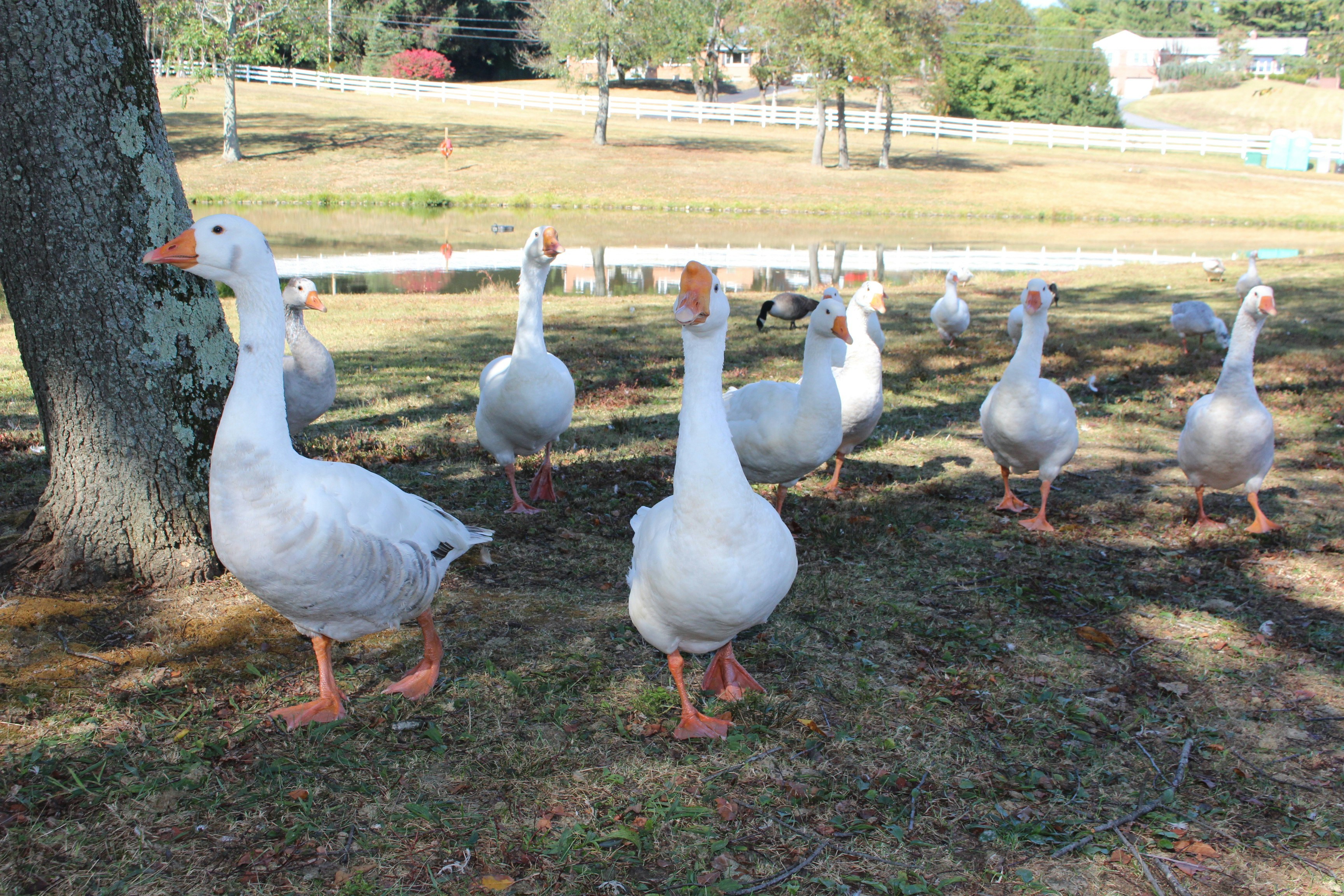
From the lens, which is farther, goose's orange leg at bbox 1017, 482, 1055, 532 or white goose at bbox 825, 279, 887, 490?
white goose at bbox 825, 279, 887, 490

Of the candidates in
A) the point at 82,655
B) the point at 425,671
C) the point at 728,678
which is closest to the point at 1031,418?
the point at 728,678

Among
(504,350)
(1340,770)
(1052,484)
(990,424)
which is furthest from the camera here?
(504,350)

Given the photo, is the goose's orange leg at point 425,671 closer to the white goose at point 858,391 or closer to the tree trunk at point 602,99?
the white goose at point 858,391

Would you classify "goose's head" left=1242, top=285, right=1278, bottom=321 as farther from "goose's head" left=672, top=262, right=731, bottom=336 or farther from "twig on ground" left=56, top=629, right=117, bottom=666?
"twig on ground" left=56, top=629, right=117, bottom=666

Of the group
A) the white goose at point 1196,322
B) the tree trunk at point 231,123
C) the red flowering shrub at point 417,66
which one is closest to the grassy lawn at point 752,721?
the white goose at point 1196,322

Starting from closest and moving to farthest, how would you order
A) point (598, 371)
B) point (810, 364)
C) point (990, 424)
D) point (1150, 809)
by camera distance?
point (1150, 809) < point (810, 364) < point (990, 424) < point (598, 371)

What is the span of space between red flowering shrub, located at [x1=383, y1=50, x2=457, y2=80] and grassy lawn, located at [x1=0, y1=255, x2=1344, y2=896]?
64710 mm

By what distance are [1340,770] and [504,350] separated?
9840mm

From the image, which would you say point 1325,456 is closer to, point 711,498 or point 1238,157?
point 711,498

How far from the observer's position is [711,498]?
12.5 ft

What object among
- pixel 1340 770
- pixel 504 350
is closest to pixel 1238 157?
pixel 504 350

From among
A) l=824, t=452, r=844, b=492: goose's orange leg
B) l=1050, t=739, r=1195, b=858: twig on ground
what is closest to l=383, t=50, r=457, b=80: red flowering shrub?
l=824, t=452, r=844, b=492: goose's orange leg

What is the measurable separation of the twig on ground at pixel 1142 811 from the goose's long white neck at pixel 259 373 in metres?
3.44

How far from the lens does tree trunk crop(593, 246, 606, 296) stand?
1944cm
